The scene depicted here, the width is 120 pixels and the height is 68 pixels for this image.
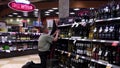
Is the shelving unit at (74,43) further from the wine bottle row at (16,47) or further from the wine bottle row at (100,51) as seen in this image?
the wine bottle row at (16,47)

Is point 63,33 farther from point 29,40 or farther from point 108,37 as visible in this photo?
point 29,40

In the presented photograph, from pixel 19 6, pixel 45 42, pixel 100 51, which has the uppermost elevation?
pixel 19 6

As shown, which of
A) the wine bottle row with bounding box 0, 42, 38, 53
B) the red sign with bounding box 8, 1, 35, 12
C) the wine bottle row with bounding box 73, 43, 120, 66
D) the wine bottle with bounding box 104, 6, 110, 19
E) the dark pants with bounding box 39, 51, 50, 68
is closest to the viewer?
the wine bottle row with bounding box 73, 43, 120, 66

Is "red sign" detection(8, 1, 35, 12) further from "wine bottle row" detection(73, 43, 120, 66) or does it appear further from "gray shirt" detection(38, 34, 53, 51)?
"wine bottle row" detection(73, 43, 120, 66)

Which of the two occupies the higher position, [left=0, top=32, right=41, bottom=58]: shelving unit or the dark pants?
the dark pants

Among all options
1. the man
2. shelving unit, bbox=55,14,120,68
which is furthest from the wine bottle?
the man

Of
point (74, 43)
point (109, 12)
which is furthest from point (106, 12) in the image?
point (74, 43)

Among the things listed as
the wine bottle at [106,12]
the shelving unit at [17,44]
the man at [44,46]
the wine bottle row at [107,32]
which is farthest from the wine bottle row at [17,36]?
the wine bottle at [106,12]

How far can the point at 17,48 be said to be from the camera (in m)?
11.9

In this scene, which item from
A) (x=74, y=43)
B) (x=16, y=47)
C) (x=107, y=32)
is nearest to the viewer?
(x=107, y=32)

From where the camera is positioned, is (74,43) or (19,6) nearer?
(74,43)

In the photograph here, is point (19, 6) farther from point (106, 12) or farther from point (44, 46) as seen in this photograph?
point (106, 12)

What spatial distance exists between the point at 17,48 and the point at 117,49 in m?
8.42

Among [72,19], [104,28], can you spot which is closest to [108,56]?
[104,28]
